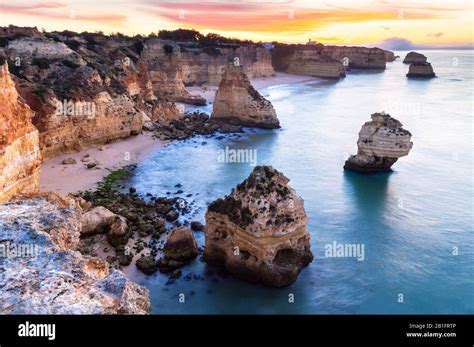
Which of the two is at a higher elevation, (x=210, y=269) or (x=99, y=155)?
(x=99, y=155)

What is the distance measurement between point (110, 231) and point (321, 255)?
9896 millimetres

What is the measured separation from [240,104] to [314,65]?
71.6 metres

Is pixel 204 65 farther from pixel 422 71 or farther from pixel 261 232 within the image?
pixel 261 232

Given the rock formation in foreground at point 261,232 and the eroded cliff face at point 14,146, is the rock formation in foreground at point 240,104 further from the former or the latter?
the eroded cliff face at point 14,146

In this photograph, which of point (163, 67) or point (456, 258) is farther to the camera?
point (163, 67)

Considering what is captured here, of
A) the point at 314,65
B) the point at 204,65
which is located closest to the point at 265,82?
the point at 204,65

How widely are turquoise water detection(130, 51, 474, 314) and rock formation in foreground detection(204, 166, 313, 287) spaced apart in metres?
0.68

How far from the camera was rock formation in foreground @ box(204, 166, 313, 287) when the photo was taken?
16.0 meters

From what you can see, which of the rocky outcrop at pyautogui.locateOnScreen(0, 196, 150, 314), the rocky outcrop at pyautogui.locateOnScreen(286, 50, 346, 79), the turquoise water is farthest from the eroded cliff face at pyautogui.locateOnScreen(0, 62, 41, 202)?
the rocky outcrop at pyautogui.locateOnScreen(286, 50, 346, 79)

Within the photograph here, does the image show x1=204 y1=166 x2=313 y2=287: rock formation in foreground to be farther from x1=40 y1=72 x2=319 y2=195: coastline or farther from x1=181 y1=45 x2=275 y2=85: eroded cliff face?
x1=181 y1=45 x2=275 y2=85: eroded cliff face

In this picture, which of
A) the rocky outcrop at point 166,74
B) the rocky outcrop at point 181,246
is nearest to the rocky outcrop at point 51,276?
the rocky outcrop at point 181,246
